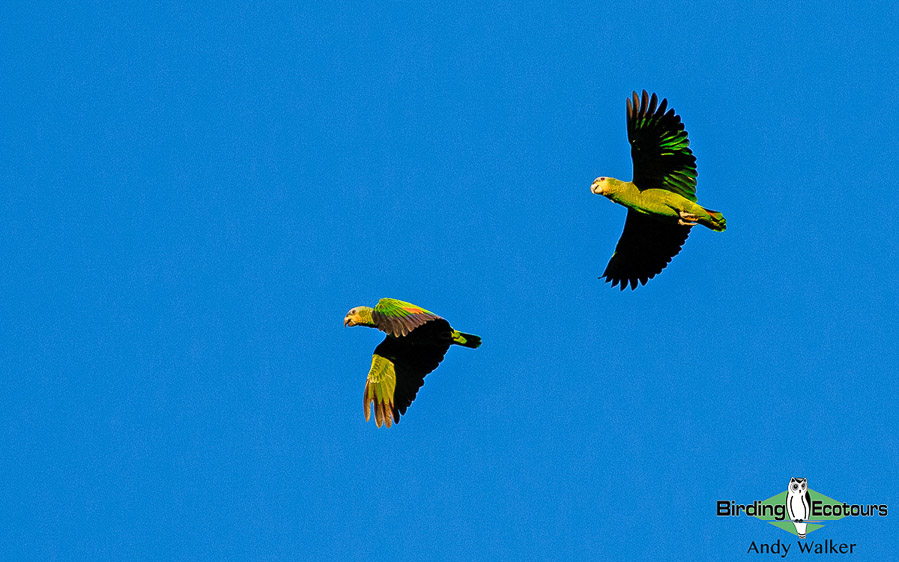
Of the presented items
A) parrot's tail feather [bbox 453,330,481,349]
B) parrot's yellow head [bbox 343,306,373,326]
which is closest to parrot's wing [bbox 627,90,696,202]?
parrot's tail feather [bbox 453,330,481,349]

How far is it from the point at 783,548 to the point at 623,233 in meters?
7.44

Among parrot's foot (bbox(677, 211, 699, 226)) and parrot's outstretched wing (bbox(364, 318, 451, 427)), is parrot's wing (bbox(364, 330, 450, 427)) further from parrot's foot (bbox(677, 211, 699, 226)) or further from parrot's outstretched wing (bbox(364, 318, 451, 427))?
parrot's foot (bbox(677, 211, 699, 226))

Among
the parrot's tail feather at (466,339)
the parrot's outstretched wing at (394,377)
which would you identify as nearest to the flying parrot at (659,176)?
the parrot's tail feather at (466,339)

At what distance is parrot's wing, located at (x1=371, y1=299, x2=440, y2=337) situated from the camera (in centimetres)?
2562

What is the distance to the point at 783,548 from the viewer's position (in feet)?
95.2

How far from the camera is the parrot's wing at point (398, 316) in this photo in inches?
1009

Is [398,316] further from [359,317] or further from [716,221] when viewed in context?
[716,221]

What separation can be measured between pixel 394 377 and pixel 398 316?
2163 mm

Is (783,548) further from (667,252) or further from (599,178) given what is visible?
(599,178)

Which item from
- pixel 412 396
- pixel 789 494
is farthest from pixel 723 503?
pixel 412 396

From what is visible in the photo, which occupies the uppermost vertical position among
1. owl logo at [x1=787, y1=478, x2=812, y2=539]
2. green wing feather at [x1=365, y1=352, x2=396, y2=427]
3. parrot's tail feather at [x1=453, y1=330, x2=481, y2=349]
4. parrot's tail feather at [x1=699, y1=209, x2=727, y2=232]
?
parrot's tail feather at [x1=699, y1=209, x2=727, y2=232]

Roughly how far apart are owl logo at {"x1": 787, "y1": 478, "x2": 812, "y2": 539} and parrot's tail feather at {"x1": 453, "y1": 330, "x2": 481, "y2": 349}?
735 centimetres

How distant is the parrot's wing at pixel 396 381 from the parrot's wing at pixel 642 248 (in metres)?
3.99

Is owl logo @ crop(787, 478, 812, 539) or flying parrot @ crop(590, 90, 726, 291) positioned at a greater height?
flying parrot @ crop(590, 90, 726, 291)
